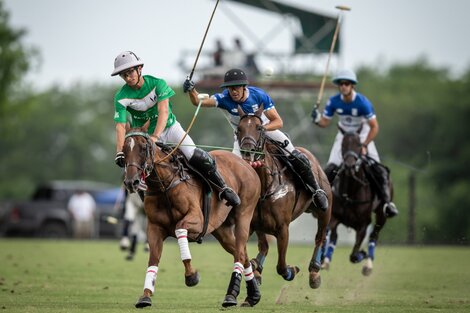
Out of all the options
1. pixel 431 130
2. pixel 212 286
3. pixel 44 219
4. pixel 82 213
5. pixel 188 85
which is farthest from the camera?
pixel 431 130

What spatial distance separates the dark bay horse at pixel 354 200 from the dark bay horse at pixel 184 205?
3.85m

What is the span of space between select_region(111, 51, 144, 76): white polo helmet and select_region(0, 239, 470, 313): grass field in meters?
2.90

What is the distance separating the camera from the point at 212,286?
1791 centimetres

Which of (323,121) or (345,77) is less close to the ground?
(345,77)

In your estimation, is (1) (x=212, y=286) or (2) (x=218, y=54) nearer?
(1) (x=212, y=286)

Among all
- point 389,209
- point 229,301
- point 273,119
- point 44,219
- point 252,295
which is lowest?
point 44,219

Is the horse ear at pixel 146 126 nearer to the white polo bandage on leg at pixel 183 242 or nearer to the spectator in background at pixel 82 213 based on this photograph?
the white polo bandage on leg at pixel 183 242

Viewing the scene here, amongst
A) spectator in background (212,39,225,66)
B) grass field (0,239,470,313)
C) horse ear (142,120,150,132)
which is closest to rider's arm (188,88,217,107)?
horse ear (142,120,150,132)

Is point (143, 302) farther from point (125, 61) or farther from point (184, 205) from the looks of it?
point (125, 61)

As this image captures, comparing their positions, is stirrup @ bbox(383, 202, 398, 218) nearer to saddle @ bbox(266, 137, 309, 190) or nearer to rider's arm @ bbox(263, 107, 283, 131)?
saddle @ bbox(266, 137, 309, 190)

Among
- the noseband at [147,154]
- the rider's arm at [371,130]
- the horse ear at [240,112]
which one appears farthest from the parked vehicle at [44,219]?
the noseband at [147,154]

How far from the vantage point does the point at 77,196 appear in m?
40.3

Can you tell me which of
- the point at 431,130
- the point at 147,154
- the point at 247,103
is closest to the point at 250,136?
the point at 247,103

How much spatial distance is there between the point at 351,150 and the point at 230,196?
454 centimetres
